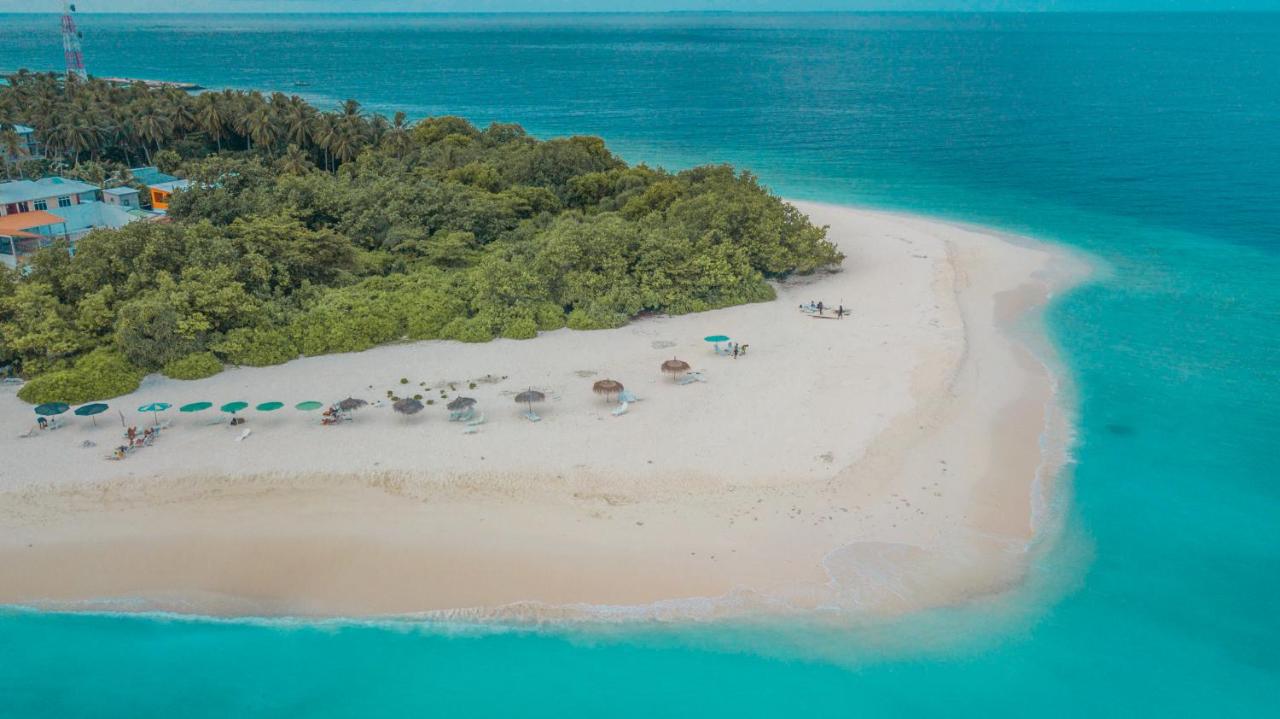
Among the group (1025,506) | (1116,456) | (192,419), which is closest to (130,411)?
(192,419)

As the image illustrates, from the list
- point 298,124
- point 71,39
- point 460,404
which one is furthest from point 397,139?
point 71,39

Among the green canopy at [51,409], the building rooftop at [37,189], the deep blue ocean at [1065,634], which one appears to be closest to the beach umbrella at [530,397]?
the deep blue ocean at [1065,634]

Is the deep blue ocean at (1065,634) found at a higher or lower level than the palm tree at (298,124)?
lower

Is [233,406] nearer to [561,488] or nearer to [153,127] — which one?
[561,488]

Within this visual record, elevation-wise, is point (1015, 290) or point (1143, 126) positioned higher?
point (1143, 126)

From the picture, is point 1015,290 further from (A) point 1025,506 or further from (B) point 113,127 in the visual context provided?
(B) point 113,127

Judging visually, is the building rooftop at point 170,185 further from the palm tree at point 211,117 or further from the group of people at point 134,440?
the group of people at point 134,440
